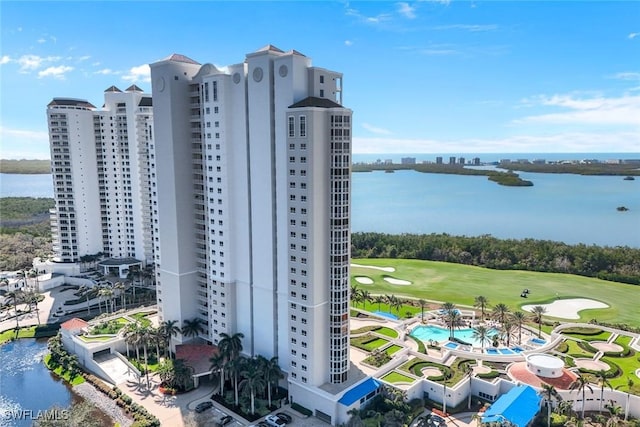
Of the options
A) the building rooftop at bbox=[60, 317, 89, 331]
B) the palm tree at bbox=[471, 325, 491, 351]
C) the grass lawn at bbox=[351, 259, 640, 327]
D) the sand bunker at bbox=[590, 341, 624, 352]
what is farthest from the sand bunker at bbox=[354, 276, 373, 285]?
the building rooftop at bbox=[60, 317, 89, 331]

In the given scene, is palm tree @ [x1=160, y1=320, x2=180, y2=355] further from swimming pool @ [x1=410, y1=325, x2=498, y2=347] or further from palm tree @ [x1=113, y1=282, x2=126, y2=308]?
swimming pool @ [x1=410, y1=325, x2=498, y2=347]

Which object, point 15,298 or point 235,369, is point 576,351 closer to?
point 235,369

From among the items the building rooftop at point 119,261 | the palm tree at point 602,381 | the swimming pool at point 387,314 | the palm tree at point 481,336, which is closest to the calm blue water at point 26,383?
the building rooftop at point 119,261

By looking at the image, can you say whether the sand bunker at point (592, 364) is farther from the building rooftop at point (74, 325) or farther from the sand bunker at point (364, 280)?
the building rooftop at point (74, 325)

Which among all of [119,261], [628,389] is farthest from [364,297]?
[119,261]

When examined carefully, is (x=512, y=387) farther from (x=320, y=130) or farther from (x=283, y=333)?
(x=320, y=130)
